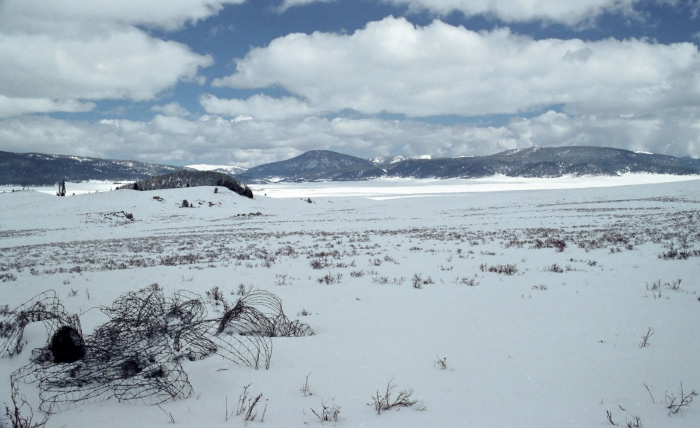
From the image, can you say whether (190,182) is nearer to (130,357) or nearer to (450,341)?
(130,357)

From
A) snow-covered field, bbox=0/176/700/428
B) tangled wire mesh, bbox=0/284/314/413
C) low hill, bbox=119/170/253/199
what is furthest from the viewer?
low hill, bbox=119/170/253/199

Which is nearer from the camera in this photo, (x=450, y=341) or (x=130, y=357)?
(x=130, y=357)

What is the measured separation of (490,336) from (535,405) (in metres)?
2.05

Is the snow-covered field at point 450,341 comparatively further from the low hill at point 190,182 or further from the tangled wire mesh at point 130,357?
the low hill at point 190,182

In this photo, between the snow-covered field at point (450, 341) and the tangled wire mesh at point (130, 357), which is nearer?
the snow-covered field at point (450, 341)

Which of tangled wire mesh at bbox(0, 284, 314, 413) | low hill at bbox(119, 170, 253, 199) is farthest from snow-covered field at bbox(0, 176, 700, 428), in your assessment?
low hill at bbox(119, 170, 253, 199)

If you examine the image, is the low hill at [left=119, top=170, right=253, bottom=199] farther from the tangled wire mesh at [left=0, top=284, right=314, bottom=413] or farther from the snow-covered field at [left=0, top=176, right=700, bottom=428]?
the tangled wire mesh at [left=0, top=284, right=314, bottom=413]

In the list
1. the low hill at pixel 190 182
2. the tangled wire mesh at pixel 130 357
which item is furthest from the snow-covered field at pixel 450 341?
the low hill at pixel 190 182

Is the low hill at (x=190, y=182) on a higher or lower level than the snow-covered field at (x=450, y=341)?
higher

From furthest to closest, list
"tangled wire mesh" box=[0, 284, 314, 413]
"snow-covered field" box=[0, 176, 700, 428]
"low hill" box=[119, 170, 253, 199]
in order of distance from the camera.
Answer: "low hill" box=[119, 170, 253, 199] < "tangled wire mesh" box=[0, 284, 314, 413] < "snow-covered field" box=[0, 176, 700, 428]

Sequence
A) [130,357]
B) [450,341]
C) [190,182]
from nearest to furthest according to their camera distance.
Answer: [130,357]
[450,341]
[190,182]

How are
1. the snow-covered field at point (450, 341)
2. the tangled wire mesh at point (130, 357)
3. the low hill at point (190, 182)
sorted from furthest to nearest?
1. the low hill at point (190, 182)
2. the tangled wire mesh at point (130, 357)
3. the snow-covered field at point (450, 341)

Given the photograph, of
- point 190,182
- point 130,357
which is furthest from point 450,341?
point 190,182

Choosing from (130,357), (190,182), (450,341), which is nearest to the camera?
(130,357)
